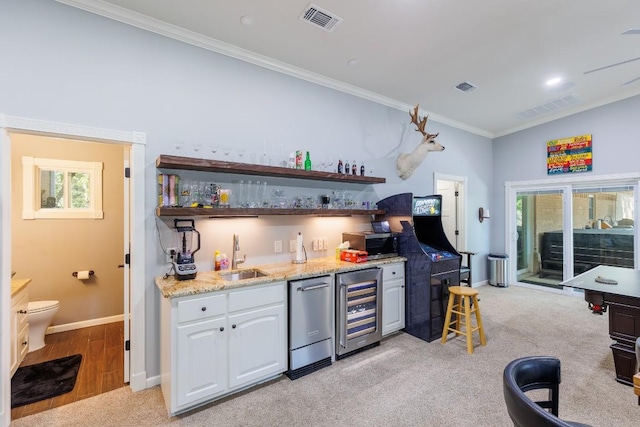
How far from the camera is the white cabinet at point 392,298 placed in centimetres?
349

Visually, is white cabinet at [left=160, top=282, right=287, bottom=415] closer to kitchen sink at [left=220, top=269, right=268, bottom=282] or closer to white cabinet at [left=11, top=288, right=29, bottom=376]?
kitchen sink at [left=220, top=269, right=268, bottom=282]

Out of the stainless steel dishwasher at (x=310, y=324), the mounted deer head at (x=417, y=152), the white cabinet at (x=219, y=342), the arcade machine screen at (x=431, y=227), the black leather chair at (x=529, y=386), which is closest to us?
the black leather chair at (x=529, y=386)

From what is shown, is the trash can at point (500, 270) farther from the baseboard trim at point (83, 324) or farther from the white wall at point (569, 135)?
the baseboard trim at point (83, 324)

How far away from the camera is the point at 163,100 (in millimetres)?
2723

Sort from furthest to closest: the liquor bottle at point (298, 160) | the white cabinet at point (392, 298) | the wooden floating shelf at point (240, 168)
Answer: the white cabinet at point (392, 298), the liquor bottle at point (298, 160), the wooden floating shelf at point (240, 168)

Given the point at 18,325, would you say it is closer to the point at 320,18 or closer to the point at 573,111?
the point at 320,18

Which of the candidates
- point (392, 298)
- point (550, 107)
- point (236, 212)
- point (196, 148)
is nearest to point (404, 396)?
point (392, 298)

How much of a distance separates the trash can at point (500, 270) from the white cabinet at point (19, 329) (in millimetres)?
7246

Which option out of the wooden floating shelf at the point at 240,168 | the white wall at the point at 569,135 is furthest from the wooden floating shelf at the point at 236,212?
the white wall at the point at 569,135

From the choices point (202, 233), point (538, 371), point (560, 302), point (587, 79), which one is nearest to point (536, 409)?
point (538, 371)

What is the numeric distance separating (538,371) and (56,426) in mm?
3125

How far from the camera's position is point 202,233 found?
2.90 metres

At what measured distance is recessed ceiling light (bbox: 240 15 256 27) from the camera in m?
2.65

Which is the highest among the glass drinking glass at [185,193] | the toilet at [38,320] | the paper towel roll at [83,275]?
the glass drinking glass at [185,193]
